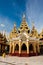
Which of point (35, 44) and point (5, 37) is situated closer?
point (35, 44)

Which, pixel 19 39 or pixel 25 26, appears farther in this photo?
pixel 25 26

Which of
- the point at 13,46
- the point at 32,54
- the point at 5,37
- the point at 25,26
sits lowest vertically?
the point at 32,54

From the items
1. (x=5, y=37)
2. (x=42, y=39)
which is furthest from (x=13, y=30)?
(x=42, y=39)

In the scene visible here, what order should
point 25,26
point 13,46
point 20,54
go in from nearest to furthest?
point 20,54 → point 13,46 → point 25,26

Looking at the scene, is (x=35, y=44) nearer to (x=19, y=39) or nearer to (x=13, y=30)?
(x=19, y=39)

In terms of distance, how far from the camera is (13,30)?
29.5 meters

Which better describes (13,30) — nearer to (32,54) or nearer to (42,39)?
(42,39)

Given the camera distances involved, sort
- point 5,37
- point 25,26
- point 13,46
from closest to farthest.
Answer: point 13,46 → point 25,26 → point 5,37

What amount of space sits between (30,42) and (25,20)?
673cm

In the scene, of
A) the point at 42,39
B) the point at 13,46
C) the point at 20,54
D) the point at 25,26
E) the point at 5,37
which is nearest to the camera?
the point at 20,54

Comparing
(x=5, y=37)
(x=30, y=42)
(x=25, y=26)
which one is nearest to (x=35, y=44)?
(x=30, y=42)

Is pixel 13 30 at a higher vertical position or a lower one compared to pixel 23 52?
higher

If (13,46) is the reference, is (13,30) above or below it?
above

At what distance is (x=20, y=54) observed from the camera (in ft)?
70.0
